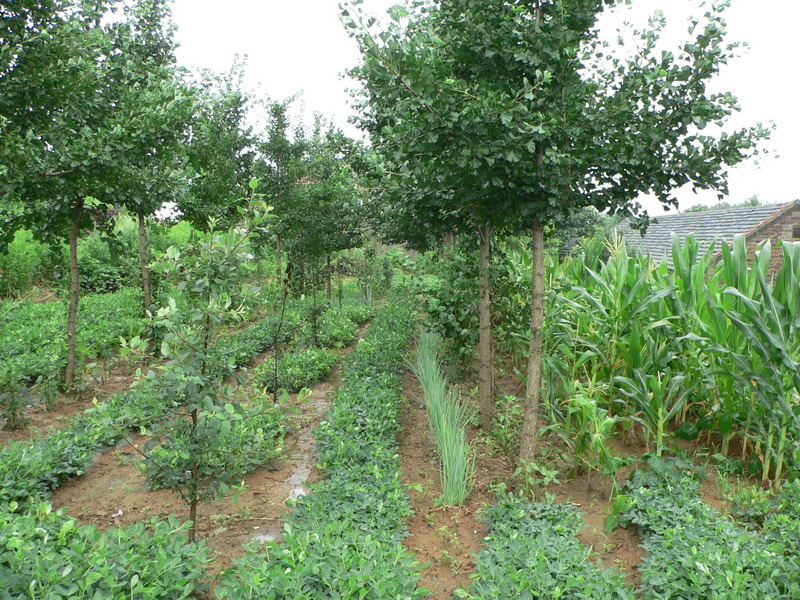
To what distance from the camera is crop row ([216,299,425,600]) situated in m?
2.33

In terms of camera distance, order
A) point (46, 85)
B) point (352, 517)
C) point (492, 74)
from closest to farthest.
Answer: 1. point (352, 517)
2. point (492, 74)
3. point (46, 85)

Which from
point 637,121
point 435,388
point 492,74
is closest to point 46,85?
point 492,74

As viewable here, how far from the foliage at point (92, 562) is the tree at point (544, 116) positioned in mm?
2354

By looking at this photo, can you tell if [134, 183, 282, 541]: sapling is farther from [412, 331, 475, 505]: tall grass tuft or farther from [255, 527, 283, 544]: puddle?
[412, 331, 475, 505]: tall grass tuft

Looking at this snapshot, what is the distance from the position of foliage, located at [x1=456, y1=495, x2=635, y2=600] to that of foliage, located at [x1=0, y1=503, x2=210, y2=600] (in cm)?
131

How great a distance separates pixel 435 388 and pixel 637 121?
251 centimetres

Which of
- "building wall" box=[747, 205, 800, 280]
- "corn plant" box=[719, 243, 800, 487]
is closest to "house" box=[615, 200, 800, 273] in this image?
"building wall" box=[747, 205, 800, 280]

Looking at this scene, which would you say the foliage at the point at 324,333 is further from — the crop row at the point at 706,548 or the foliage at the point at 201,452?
the crop row at the point at 706,548

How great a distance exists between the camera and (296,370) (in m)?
6.77

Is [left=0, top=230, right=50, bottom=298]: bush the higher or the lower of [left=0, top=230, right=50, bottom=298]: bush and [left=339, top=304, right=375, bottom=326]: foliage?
the higher

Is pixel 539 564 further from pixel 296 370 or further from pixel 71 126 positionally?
pixel 71 126

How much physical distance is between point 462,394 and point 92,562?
14.1 feet

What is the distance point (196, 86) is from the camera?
21.8 ft

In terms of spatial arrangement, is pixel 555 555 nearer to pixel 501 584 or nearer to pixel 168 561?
pixel 501 584
